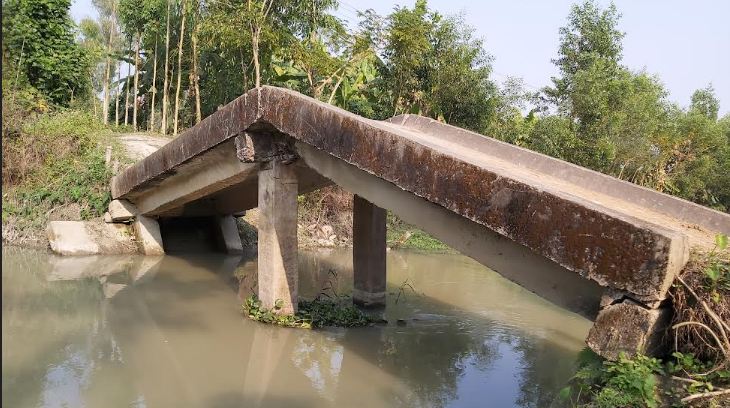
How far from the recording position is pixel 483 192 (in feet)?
12.9

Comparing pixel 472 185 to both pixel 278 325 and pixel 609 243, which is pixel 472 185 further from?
pixel 278 325

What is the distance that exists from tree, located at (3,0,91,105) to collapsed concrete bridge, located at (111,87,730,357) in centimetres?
904

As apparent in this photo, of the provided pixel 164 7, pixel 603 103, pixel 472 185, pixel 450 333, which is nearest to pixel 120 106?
pixel 164 7

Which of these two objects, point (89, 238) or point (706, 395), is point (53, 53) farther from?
point (706, 395)

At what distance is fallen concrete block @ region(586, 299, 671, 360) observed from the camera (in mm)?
3156

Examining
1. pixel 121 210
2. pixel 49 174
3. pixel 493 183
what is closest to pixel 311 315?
pixel 493 183

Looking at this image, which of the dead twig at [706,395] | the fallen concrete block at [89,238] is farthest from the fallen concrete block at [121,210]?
the dead twig at [706,395]

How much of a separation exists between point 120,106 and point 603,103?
1970 centimetres

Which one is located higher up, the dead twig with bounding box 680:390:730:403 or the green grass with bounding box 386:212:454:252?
the dead twig with bounding box 680:390:730:403

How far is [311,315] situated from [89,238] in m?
5.87

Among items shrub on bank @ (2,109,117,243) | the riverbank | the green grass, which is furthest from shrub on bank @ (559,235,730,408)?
the green grass

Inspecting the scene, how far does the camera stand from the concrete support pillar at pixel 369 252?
7668 mm

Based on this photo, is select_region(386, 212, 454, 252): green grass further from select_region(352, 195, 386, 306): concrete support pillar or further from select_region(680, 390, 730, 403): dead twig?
select_region(680, 390, 730, 403): dead twig

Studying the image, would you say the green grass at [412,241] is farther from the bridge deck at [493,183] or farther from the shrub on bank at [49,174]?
the shrub on bank at [49,174]
